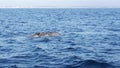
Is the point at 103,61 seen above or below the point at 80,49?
below

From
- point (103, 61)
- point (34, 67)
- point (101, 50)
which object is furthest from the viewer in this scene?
point (101, 50)

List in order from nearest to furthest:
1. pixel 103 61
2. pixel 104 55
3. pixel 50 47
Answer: pixel 103 61
pixel 104 55
pixel 50 47

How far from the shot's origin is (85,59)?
22.9m

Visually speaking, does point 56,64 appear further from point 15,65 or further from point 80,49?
point 80,49

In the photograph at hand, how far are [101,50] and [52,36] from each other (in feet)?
40.0

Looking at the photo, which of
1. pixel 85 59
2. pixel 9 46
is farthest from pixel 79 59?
pixel 9 46

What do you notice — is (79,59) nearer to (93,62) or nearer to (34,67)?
(93,62)

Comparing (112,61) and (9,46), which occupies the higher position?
(9,46)

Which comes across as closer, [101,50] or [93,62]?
[93,62]

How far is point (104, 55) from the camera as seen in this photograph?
80.5 feet


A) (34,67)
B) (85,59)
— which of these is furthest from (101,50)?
(34,67)

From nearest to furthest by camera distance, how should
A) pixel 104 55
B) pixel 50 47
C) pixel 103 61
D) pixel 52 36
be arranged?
pixel 103 61, pixel 104 55, pixel 50 47, pixel 52 36

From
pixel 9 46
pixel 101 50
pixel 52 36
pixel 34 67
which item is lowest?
pixel 34 67

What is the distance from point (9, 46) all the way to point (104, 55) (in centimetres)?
1030
